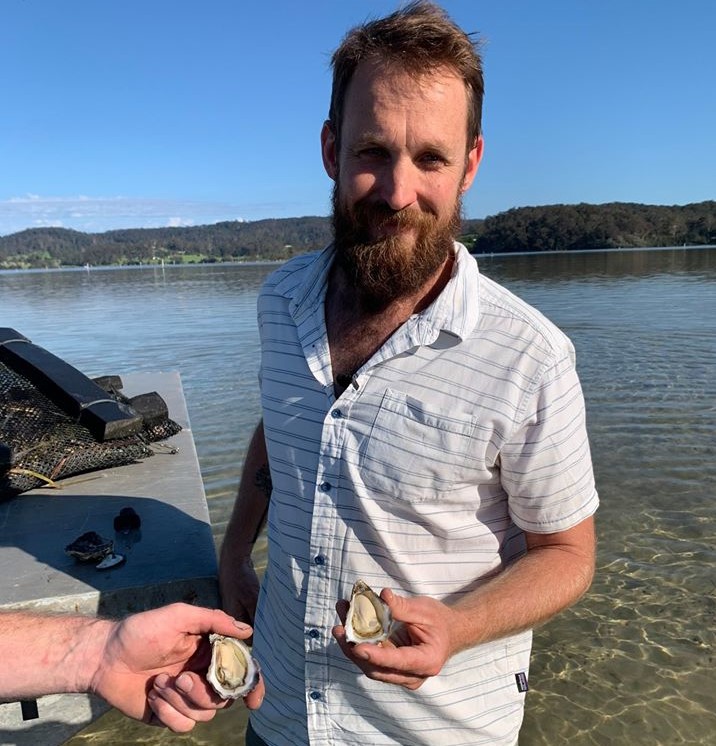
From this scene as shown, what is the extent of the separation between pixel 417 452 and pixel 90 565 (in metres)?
2.09

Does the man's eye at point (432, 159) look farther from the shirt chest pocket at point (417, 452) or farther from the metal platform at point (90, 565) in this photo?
the metal platform at point (90, 565)

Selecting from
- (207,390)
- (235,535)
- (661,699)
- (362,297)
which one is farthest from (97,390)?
(207,390)

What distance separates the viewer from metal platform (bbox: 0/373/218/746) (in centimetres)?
297

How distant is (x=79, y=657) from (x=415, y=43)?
2115 mm

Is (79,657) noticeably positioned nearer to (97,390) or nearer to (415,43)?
(415,43)

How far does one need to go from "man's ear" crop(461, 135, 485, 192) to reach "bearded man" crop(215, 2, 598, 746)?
0.01 meters

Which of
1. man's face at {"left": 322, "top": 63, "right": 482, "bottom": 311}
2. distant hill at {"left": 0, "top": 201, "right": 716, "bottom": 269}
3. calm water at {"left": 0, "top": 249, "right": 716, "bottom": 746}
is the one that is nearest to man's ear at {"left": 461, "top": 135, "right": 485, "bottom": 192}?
man's face at {"left": 322, "top": 63, "right": 482, "bottom": 311}

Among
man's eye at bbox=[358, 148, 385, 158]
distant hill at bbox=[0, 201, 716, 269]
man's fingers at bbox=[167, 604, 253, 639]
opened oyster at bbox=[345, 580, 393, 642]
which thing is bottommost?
man's fingers at bbox=[167, 604, 253, 639]

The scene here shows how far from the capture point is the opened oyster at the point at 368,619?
65.9 inches

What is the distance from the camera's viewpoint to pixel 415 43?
201 cm

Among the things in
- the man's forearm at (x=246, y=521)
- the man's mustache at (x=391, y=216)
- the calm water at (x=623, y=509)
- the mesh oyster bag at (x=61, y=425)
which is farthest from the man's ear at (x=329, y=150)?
the calm water at (x=623, y=509)

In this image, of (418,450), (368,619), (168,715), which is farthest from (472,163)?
(168,715)

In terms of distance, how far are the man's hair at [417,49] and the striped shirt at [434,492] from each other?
60 centimetres

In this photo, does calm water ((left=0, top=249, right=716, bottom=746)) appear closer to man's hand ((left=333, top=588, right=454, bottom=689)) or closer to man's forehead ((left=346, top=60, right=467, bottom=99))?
man's hand ((left=333, top=588, right=454, bottom=689))
